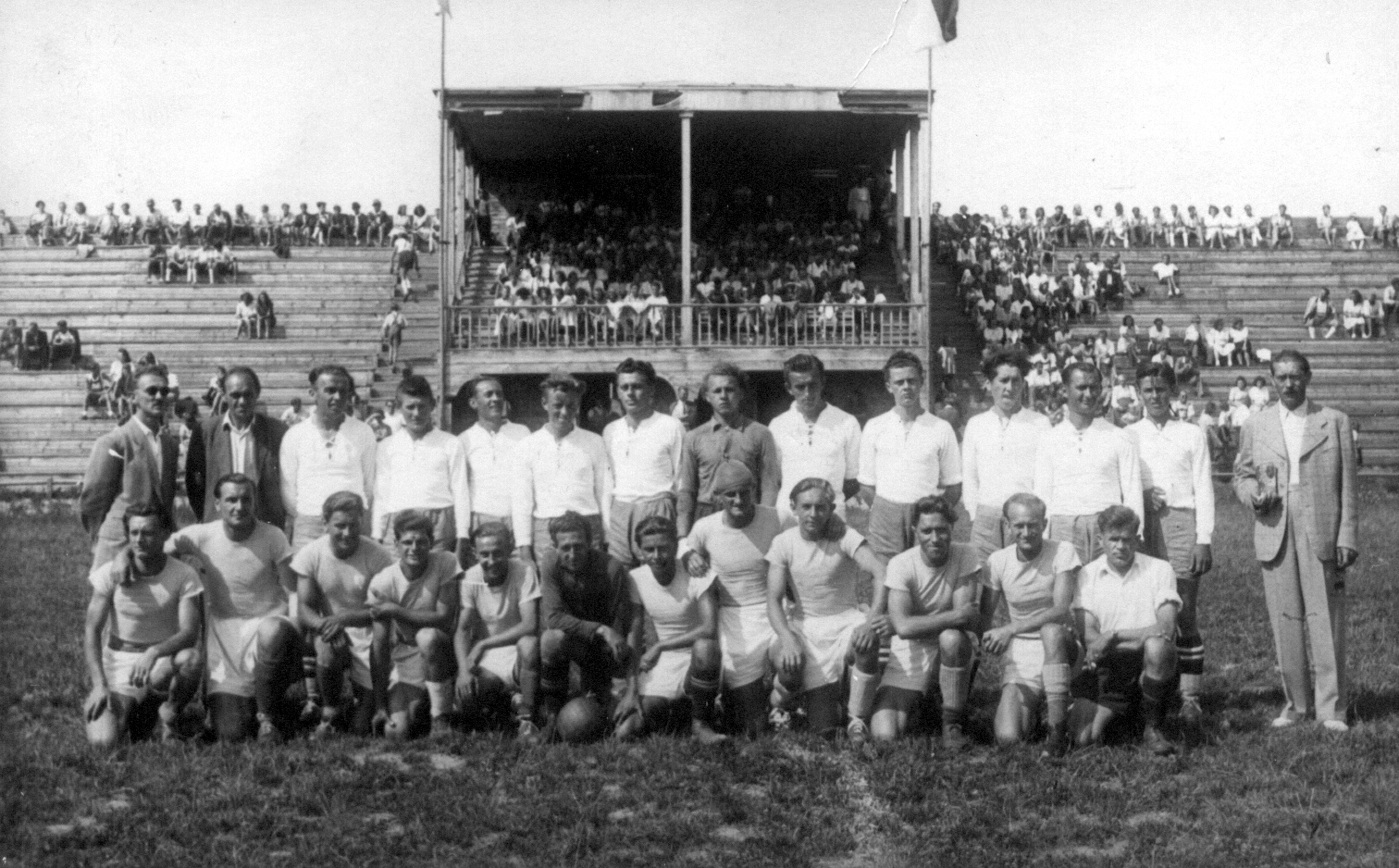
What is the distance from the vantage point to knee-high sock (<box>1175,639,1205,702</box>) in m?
6.90

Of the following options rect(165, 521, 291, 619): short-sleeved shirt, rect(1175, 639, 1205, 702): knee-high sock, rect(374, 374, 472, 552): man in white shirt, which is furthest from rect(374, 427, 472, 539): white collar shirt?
rect(1175, 639, 1205, 702): knee-high sock

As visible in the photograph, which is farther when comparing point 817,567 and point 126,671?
point 817,567

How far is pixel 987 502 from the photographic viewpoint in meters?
7.42

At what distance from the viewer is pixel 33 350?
25.2 m

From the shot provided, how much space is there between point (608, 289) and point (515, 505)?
16608 millimetres

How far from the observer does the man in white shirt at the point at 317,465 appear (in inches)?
287

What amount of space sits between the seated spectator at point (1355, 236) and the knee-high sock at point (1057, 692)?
2795 cm

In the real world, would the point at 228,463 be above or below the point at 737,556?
above

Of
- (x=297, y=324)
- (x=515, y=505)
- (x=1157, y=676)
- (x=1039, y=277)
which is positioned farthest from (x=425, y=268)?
(x=1157, y=676)

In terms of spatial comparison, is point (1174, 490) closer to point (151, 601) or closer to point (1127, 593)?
point (1127, 593)

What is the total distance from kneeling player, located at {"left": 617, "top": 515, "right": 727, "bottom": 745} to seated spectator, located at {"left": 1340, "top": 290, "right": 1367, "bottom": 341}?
79.6ft

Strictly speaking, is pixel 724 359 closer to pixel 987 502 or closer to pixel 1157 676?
pixel 987 502

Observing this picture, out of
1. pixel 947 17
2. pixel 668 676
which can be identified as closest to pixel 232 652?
pixel 668 676

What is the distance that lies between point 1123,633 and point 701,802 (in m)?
2.27
